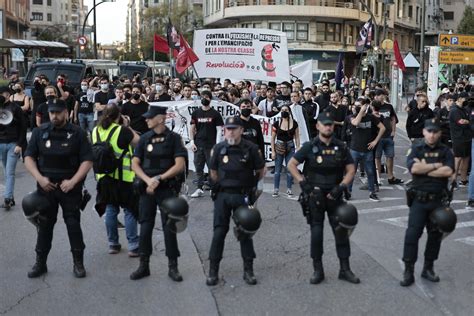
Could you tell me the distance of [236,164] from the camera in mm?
6648

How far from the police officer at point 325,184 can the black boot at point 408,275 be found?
17.4 inches

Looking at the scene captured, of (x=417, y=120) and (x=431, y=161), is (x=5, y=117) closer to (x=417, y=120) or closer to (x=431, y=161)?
(x=431, y=161)

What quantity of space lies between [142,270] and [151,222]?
482 mm

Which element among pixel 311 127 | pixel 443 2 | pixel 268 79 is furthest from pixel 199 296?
pixel 443 2

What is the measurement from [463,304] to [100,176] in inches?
155

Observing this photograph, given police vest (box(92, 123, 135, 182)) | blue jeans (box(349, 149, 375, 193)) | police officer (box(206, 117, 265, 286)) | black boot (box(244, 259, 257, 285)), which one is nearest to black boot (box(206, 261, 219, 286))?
police officer (box(206, 117, 265, 286))

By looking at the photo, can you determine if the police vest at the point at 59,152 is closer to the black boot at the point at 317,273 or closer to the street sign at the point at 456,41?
the black boot at the point at 317,273

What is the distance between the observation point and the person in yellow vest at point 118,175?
24.0ft

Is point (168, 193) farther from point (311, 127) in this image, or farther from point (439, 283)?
point (311, 127)

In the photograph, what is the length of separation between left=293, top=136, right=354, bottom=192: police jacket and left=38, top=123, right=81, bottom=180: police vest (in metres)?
2.28

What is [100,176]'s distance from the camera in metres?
7.40

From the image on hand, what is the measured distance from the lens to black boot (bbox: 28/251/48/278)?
6.71m

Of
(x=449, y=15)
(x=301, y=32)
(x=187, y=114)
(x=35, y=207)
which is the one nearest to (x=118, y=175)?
(x=35, y=207)

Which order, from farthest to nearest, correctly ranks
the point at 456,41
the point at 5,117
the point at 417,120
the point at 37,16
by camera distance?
the point at 37,16
the point at 456,41
the point at 417,120
the point at 5,117
